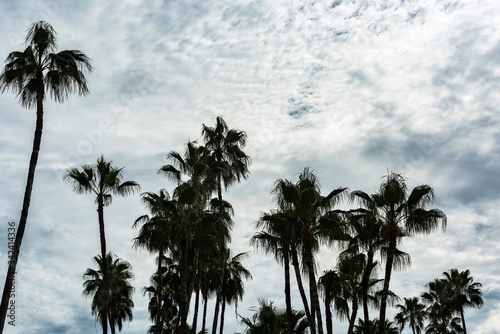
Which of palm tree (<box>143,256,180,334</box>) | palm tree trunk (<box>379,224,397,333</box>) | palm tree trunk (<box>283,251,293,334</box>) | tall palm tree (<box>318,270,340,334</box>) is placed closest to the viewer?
palm tree trunk (<box>379,224,397,333</box>)

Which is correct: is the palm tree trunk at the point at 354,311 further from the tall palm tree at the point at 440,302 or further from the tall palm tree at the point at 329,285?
the tall palm tree at the point at 440,302

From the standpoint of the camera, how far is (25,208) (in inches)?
787

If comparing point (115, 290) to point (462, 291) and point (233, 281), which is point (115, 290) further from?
point (462, 291)

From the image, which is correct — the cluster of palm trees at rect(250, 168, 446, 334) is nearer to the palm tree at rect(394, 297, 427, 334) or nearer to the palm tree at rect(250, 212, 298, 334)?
the palm tree at rect(250, 212, 298, 334)

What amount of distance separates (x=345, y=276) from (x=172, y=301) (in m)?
17.2

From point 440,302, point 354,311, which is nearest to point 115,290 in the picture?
point 354,311

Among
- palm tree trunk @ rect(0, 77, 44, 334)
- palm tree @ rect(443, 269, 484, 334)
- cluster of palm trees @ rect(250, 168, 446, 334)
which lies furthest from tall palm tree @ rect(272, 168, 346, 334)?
palm tree @ rect(443, 269, 484, 334)

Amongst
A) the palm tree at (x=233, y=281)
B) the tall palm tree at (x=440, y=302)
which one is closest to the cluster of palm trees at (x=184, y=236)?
the palm tree at (x=233, y=281)

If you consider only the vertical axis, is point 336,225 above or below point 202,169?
below

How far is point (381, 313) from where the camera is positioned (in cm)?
2520

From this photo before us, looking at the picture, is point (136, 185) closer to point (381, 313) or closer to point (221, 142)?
point (221, 142)

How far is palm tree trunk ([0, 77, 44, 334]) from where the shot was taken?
17.9 metres

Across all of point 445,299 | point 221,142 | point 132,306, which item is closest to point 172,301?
point 132,306

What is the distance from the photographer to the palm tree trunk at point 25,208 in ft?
58.9
